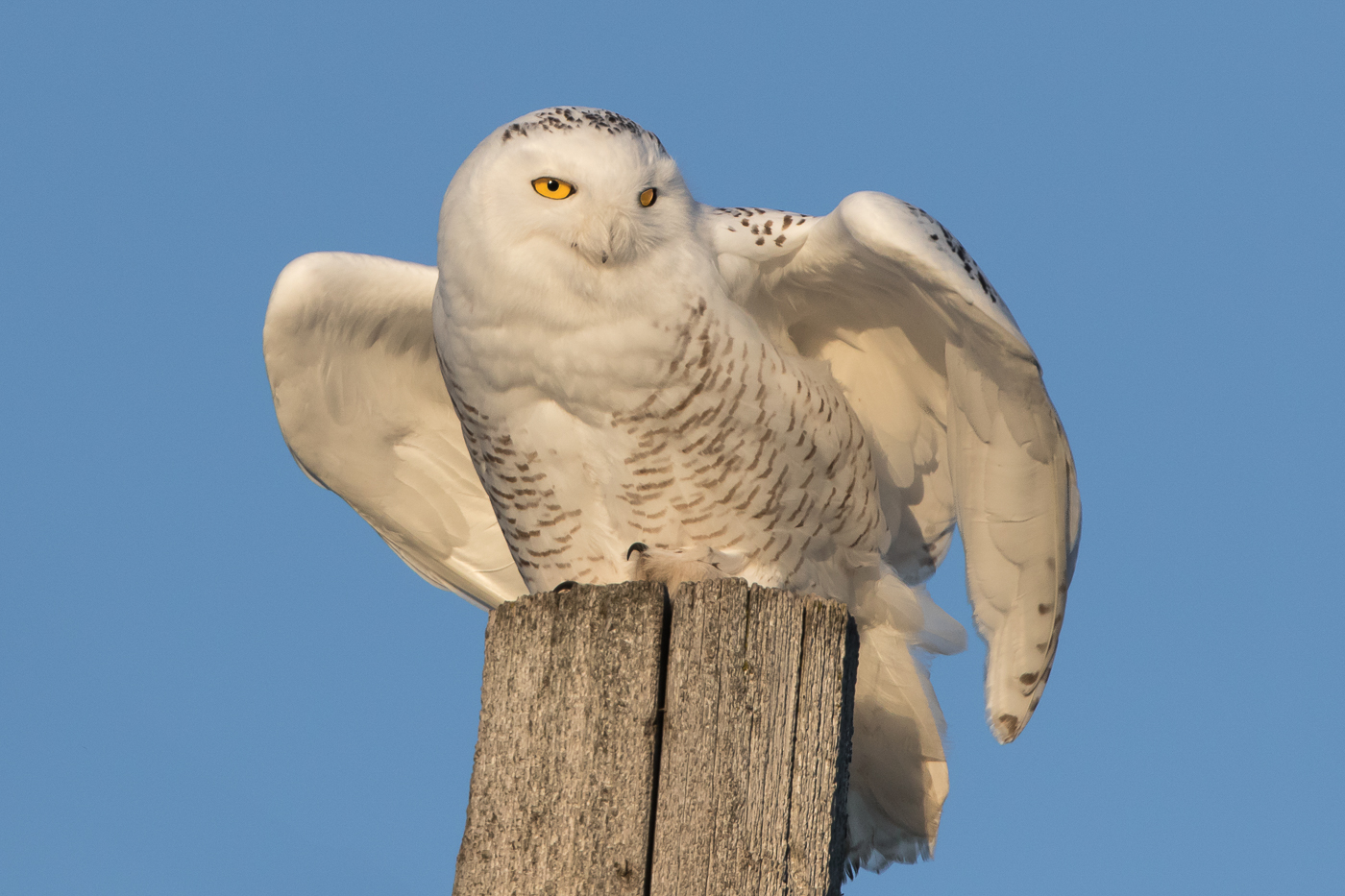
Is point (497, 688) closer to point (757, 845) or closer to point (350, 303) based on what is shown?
point (757, 845)

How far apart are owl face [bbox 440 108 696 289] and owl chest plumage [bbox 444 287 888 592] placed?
0.22m

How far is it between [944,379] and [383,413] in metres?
1.90

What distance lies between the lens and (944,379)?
14.6 ft

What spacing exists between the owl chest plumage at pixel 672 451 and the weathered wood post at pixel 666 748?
1.27 m

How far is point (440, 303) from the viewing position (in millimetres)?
4152

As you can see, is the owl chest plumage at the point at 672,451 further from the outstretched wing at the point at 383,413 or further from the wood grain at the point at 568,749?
the wood grain at the point at 568,749

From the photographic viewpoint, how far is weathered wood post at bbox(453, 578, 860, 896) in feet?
8.28

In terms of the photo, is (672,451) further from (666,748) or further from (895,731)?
(666,748)

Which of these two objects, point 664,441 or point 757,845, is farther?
point 664,441

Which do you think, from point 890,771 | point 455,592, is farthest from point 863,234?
point 455,592

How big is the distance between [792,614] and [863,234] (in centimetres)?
145

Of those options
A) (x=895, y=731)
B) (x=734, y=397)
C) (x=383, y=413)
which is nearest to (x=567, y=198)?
(x=734, y=397)

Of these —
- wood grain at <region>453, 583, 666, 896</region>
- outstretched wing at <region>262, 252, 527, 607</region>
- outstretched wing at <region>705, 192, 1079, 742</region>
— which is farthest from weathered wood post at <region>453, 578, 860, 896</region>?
outstretched wing at <region>262, 252, 527, 607</region>

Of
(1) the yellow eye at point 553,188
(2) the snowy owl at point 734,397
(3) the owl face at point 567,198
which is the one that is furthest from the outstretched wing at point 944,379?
(1) the yellow eye at point 553,188
